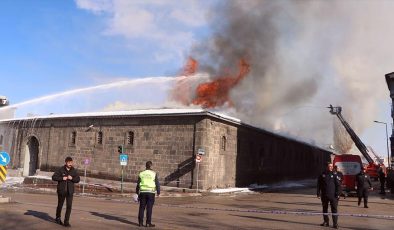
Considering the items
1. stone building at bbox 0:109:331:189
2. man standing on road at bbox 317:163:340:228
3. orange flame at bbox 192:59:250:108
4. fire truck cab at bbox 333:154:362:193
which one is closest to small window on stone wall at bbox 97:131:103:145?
stone building at bbox 0:109:331:189

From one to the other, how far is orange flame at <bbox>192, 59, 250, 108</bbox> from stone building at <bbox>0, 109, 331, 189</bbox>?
388 cm

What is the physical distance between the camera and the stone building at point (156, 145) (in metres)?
28.3

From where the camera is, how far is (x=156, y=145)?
29.6 meters

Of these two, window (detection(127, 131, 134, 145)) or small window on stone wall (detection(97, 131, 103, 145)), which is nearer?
window (detection(127, 131, 134, 145))

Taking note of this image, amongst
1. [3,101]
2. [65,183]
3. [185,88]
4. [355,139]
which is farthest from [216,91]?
[3,101]

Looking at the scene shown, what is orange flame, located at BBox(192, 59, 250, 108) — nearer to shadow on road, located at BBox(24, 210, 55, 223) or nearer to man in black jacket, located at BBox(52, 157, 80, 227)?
shadow on road, located at BBox(24, 210, 55, 223)

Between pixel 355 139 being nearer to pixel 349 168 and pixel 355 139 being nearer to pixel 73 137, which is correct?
pixel 349 168

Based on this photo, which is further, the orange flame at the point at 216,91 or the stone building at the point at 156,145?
the orange flame at the point at 216,91

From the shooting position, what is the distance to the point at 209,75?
115ft

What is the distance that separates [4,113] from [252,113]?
98.6 feet

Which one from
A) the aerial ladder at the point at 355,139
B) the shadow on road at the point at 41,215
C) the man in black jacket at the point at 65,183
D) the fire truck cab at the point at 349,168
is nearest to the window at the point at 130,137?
the fire truck cab at the point at 349,168

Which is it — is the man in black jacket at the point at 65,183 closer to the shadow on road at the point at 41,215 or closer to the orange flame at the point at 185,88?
the shadow on road at the point at 41,215

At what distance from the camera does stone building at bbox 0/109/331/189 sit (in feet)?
92.9

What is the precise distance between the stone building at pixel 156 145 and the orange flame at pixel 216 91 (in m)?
3.88
